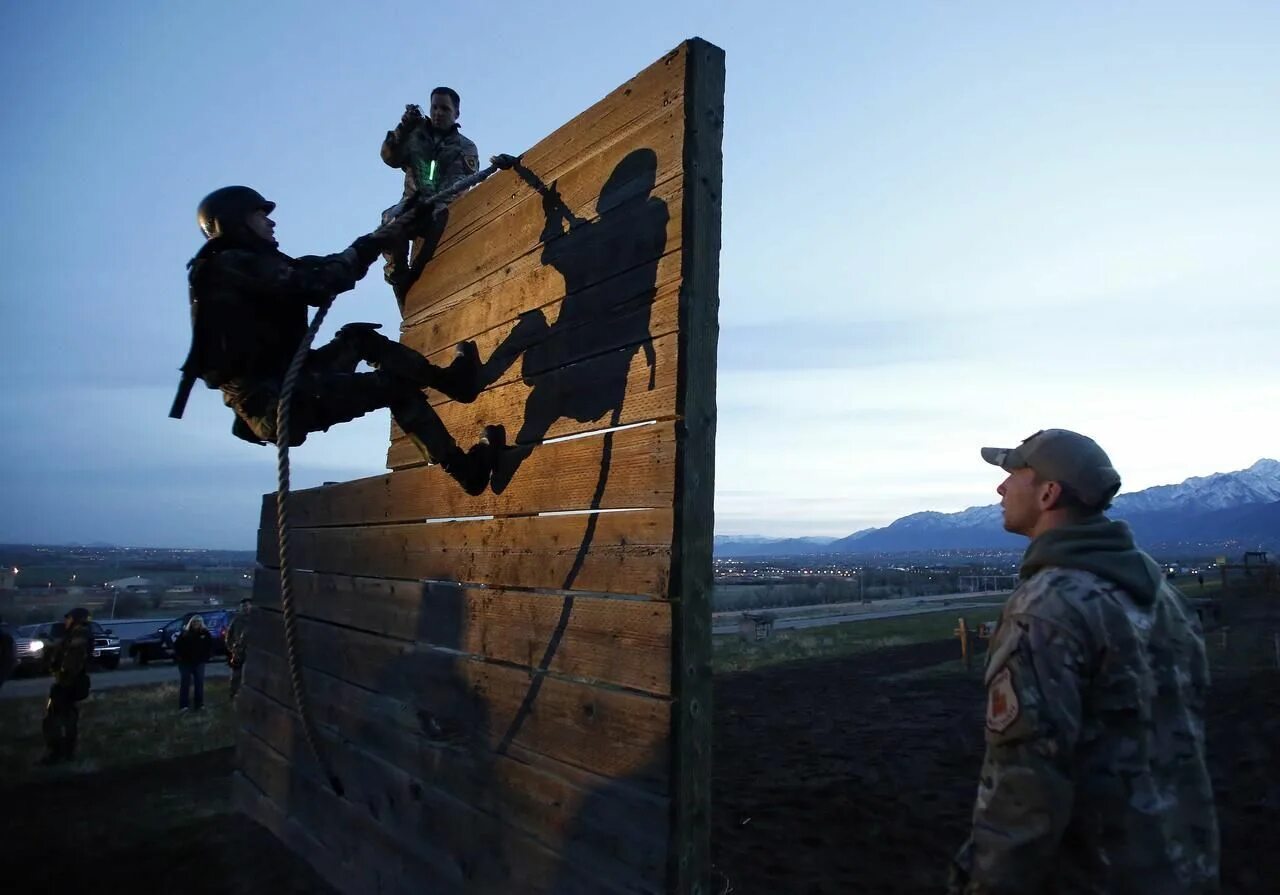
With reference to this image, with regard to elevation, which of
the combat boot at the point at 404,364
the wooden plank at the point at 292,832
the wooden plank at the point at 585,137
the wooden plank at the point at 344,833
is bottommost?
the wooden plank at the point at 292,832

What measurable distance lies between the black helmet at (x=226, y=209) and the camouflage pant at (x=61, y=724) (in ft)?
29.8

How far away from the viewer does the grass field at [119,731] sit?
10070 mm

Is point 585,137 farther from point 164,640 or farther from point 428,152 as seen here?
point 164,640

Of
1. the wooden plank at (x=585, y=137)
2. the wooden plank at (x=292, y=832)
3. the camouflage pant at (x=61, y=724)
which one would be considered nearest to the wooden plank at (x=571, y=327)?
the wooden plank at (x=585, y=137)

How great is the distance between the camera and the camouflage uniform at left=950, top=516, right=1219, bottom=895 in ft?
6.88

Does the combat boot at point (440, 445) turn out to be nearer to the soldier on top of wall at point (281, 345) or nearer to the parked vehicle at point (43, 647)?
the soldier on top of wall at point (281, 345)

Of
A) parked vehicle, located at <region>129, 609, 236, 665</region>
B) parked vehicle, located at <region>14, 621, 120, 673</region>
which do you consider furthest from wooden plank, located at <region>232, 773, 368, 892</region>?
parked vehicle, located at <region>129, 609, 236, 665</region>

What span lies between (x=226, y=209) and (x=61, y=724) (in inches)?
371

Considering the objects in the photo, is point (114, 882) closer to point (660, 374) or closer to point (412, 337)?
point (412, 337)

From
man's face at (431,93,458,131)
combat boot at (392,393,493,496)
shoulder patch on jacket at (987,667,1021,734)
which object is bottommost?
shoulder patch on jacket at (987,667,1021,734)

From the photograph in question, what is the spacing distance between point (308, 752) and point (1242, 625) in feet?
88.9

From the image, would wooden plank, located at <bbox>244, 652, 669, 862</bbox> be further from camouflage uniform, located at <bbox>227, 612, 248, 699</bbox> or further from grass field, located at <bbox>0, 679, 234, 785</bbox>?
camouflage uniform, located at <bbox>227, 612, 248, 699</bbox>

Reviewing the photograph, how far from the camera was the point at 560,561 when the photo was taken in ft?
11.4

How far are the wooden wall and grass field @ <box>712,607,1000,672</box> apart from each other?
15631 millimetres
